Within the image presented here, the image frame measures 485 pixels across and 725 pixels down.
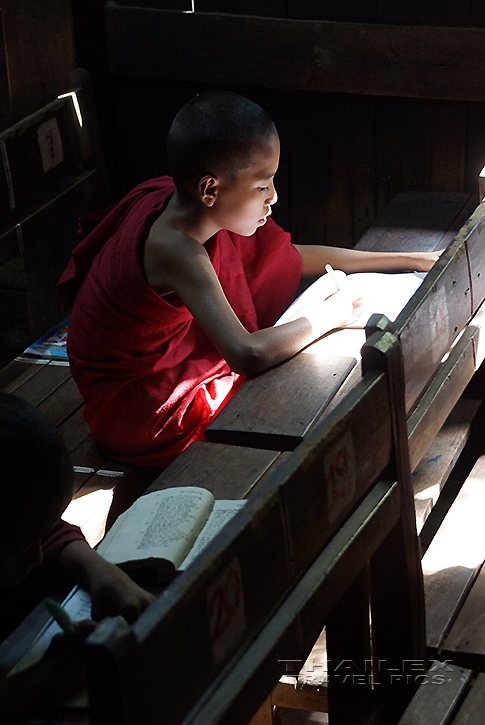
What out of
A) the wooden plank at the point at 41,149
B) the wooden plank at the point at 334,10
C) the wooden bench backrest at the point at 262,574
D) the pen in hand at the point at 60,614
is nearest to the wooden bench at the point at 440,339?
the wooden bench backrest at the point at 262,574

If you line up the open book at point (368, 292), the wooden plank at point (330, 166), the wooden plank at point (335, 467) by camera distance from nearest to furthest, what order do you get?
the wooden plank at point (335, 467)
the open book at point (368, 292)
the wooden plank at point (330, 166)

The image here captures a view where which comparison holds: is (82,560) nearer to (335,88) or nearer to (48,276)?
(335,88)

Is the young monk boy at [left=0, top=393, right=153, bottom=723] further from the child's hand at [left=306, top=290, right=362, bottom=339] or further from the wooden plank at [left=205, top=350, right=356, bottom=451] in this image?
the child's hand at [left=306, top=290, right=362, bottom=339]

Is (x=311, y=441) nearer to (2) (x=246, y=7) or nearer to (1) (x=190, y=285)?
(1) (x=190, y=285)

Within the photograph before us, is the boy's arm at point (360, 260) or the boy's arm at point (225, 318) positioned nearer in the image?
the boy's arm at point (225, 318)

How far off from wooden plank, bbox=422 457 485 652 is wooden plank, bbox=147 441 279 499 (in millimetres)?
633

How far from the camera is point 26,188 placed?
148 inches

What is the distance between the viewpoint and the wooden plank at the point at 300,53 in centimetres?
343

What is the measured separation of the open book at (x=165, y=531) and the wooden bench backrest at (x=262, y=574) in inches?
7.3

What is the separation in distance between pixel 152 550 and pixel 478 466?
62.8 inches

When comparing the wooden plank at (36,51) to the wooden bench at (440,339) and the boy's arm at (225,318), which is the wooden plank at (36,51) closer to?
the boy's arm at (225,318)

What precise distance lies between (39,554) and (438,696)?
1.10m

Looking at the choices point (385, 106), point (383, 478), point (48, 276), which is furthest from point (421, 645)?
point (48, 276)

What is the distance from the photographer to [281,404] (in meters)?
2.15
